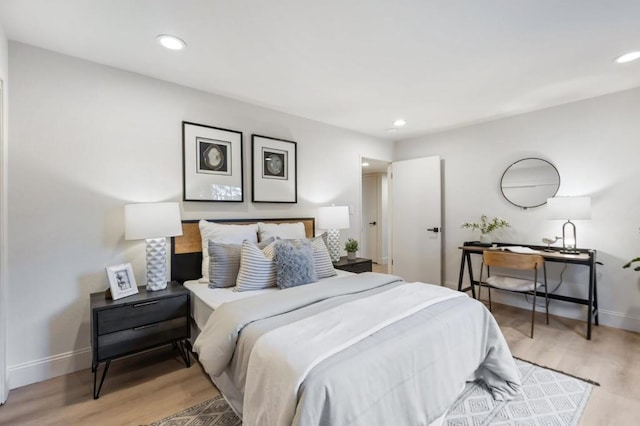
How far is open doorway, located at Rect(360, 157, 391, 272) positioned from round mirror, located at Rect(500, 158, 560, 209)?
9.38 ft

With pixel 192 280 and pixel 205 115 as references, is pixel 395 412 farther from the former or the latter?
pixel 205 115

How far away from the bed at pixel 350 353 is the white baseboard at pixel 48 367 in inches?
38.7

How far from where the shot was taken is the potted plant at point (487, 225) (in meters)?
3.62

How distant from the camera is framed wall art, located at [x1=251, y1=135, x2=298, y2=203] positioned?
3160 mm

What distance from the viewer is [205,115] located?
9.30 feet

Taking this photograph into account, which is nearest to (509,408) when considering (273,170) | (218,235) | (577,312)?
(577,312)

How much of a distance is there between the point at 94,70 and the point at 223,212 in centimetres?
152

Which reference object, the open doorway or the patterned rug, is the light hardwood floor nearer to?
the patterned rug

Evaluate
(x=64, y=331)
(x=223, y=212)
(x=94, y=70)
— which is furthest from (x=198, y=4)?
(x=64, y=331)

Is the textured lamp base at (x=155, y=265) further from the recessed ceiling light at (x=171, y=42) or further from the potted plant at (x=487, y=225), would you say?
the potted plant at (x=487, y=225)

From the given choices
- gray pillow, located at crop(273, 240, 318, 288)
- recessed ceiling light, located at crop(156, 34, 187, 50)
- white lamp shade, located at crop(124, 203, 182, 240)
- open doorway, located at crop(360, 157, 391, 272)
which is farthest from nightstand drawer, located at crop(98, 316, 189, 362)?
open doorway, located at crop(360, 157, 391, 272)

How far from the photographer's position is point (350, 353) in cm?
124

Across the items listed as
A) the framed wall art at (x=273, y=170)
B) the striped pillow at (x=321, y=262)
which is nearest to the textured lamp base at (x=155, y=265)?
the framed wall art at (x=273, y=170)

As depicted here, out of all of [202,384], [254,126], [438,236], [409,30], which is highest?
[409,30]
